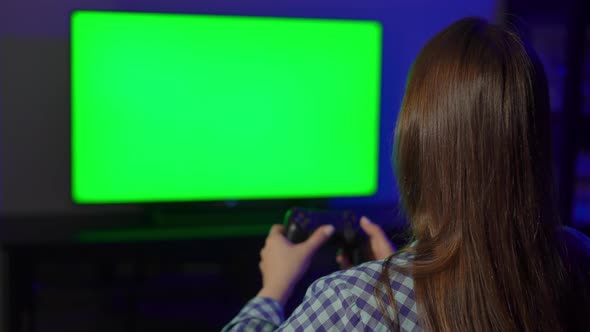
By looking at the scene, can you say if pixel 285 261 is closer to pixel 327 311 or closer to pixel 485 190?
pixel 327 311

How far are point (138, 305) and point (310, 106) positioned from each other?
812 mm

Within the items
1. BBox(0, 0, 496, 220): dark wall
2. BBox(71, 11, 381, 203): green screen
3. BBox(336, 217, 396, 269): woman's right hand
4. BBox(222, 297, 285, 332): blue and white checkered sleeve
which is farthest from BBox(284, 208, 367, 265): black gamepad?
BBox(0, 0, 496, 220): dark wall

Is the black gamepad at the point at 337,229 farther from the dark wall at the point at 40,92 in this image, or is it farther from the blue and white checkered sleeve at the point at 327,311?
the dark wall at the point at 40,92

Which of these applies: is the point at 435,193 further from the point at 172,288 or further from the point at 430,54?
the point at 172,288

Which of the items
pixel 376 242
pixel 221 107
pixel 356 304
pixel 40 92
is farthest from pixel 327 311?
pixel 40 92

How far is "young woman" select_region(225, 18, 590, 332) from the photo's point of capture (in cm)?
86

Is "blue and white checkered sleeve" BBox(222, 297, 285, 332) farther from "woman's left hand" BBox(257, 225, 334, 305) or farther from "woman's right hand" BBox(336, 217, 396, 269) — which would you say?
"woman's right hand" BBox(336, 217, 396, 269)

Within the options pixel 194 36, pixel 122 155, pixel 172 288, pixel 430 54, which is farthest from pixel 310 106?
pixel 430 54

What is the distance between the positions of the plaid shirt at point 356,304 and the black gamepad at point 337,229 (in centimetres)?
30

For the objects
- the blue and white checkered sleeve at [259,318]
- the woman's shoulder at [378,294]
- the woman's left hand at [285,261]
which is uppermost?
the woman's shoulder at [378,294]

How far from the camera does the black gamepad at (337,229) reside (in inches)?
48.3

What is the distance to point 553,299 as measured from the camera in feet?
2.91

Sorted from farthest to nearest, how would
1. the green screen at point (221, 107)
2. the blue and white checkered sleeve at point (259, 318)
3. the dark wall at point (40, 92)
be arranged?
1. the dark wall at point (40, 92)
2. the green screen at point (221, 107)
3. the blue and white checkered sleeve at point (259, 318)

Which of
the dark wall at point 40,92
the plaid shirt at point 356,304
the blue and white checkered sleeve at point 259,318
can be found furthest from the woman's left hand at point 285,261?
the dark wall at point 40,92
